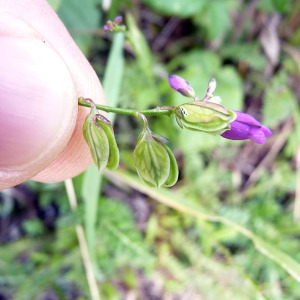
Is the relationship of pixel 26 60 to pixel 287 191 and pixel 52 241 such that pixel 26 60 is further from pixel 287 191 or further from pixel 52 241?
pixel 287 191

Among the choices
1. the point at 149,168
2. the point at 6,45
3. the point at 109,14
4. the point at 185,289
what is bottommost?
the point at 185,289

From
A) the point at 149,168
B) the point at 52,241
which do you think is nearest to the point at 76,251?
the point at 52,241

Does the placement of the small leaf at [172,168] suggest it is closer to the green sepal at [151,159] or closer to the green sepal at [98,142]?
the green sepal at [151,159]

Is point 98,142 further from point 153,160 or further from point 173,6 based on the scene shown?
point 173,6

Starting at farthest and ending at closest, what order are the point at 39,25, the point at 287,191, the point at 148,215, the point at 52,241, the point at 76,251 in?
the point at 287,191
the point at 148,215
the point at 52,241
the point at 76,251
the point at 39,25

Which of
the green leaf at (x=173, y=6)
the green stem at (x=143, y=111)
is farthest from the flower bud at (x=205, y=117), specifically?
the green leaf at (x=173, y=6)

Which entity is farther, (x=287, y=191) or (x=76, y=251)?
(x=287, y=191)

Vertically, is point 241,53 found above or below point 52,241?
above

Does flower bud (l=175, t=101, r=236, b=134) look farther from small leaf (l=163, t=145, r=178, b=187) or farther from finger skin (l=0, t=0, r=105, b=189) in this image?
finger skin (l=0, t=0, r=105, b=189)
